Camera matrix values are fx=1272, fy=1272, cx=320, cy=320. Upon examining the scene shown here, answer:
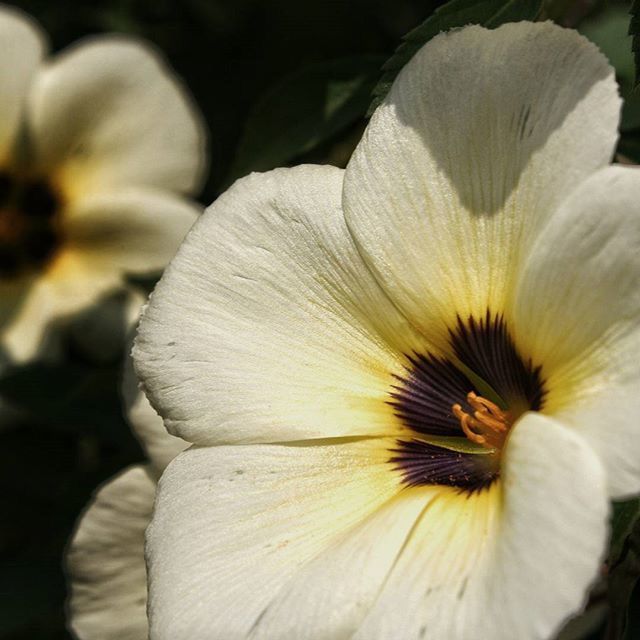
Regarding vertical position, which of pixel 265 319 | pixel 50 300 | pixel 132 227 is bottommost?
pixel 50 300

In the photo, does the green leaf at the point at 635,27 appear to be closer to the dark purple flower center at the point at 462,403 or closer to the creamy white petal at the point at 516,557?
the dark purple flower center at the point at 462,403

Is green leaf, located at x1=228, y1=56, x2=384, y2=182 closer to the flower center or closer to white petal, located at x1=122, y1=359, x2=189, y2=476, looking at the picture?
white petal, located at x1=122, y1=359, x2=189, y2=476

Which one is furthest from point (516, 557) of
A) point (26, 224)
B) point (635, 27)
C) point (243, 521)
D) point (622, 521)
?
point (26, 224)

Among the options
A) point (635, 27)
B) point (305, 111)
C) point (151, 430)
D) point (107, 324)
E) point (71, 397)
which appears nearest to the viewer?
point (635, 27)

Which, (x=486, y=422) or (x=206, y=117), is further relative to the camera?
(x=206, y=117)

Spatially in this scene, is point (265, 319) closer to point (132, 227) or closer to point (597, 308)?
point (597, 308)

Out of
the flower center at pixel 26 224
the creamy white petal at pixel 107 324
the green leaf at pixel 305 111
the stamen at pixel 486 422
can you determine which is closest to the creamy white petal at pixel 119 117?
the flower center at pixel 26 224

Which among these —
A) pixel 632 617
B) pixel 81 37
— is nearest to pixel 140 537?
pixel 632 617
